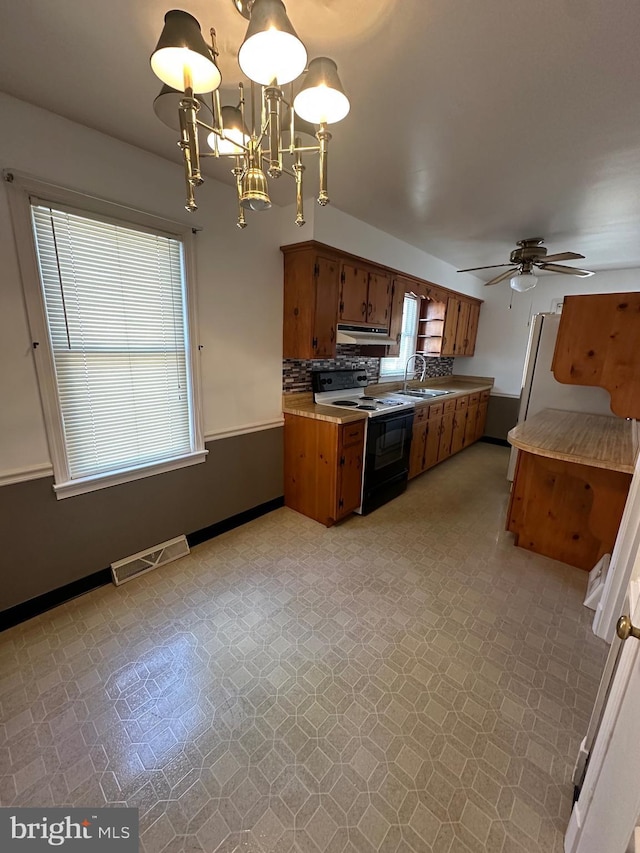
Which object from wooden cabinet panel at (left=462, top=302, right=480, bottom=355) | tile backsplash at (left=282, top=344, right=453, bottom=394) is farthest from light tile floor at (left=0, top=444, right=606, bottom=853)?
wooden cabinet panel at (left=462, top=302, right=480, bottom=355)

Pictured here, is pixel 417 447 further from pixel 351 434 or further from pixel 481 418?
pixel 481 418

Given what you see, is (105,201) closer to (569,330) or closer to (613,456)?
(569,330)

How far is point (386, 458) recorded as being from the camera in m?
3.36

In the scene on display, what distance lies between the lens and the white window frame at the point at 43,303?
67.5 inches

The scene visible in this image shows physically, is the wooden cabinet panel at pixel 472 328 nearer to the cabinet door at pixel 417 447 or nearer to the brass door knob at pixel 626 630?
the cabinet door at pixel 417 447

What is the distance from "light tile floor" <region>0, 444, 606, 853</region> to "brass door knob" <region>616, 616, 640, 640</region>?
94cm

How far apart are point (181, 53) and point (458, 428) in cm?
468

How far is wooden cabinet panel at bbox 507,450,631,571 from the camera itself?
2.30 meters

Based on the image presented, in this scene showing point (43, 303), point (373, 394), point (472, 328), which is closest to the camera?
point (43, 303)

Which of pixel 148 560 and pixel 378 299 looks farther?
pixel 378 299

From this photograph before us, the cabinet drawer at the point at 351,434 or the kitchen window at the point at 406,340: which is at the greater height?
the kitchen window at the point at 406,340

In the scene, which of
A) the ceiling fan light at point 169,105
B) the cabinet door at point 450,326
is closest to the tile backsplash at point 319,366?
the cabinet door at point 450,326

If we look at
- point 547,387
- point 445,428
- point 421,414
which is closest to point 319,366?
point 421,414

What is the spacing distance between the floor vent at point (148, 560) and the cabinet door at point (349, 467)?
1.25 m
